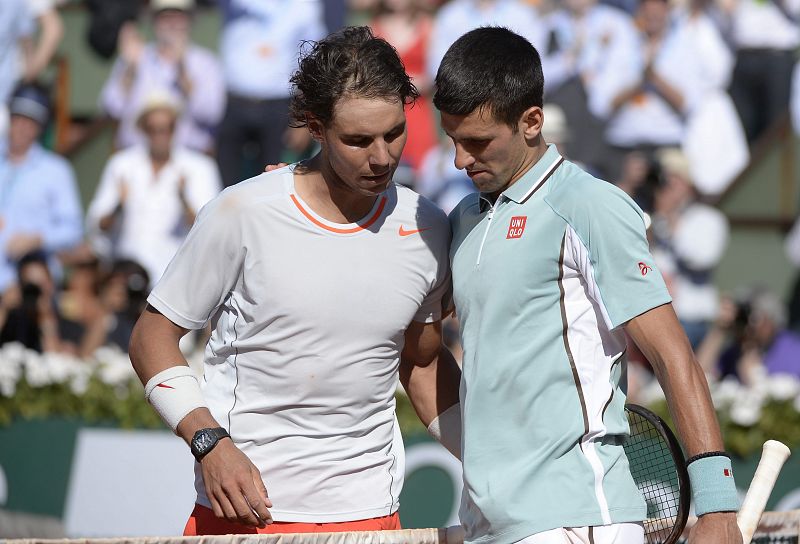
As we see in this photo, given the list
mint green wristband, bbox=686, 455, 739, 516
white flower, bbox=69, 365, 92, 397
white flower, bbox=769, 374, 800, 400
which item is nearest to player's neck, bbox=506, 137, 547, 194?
mint green wristband, bbox=686, 455, 739, 516

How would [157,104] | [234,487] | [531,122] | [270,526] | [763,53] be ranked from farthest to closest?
[763,53]
[157,104]
[270,526]
[531,122]
[234,487]

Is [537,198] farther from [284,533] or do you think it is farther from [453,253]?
[284,533]

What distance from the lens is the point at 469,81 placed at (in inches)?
129

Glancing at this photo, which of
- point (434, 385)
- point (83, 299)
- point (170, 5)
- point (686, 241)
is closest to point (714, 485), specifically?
point (434, 385)

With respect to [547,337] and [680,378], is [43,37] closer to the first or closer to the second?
[547,337]

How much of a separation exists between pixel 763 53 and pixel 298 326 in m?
7.76

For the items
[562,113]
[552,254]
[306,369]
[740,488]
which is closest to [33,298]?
[562,113]

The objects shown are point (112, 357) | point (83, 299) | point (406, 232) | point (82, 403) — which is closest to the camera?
point (406, 232)

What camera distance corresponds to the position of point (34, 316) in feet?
29.5

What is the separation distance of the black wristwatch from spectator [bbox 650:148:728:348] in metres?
6.53

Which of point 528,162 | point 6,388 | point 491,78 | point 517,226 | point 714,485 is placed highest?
point 491,78

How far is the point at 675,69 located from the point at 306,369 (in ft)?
23.8

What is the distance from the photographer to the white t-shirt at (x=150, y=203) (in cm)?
971

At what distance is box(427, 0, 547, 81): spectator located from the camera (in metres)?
9.91
